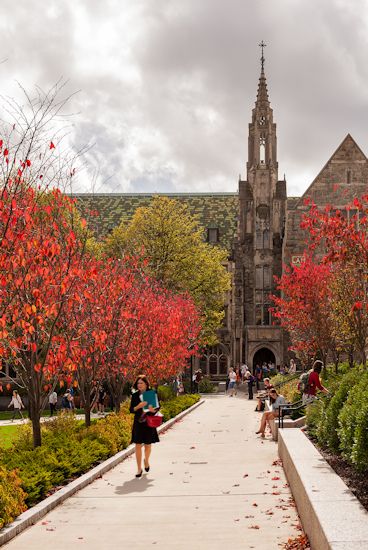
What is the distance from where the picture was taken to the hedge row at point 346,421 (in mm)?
10031

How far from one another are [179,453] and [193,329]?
22.0 m

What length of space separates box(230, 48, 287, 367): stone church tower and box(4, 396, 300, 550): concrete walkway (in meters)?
44.8

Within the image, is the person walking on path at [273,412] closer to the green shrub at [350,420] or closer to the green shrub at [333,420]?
the green shrub at [333,420]

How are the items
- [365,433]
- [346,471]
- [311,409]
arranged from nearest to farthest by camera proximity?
[365,433], [346,471], [311,409]

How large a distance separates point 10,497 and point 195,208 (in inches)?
2730

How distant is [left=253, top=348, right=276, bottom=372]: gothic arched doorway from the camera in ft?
208

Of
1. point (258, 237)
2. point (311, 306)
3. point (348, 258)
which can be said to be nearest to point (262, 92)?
point (258, 237)

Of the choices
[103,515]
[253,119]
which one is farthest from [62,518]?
[253,119]

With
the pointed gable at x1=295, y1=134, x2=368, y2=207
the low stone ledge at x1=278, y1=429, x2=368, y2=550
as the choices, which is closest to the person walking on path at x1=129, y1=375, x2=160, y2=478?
the low stone ledge at x1=278, y1=429, x2=368, y2=550

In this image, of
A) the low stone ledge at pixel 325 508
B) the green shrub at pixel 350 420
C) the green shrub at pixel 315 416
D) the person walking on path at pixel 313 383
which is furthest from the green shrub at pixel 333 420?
the person walking on path at pixel 313 383

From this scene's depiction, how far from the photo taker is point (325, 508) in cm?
782

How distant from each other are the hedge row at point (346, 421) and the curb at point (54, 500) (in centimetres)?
423

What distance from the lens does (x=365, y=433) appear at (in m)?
9.95

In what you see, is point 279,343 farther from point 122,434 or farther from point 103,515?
point 103,515
